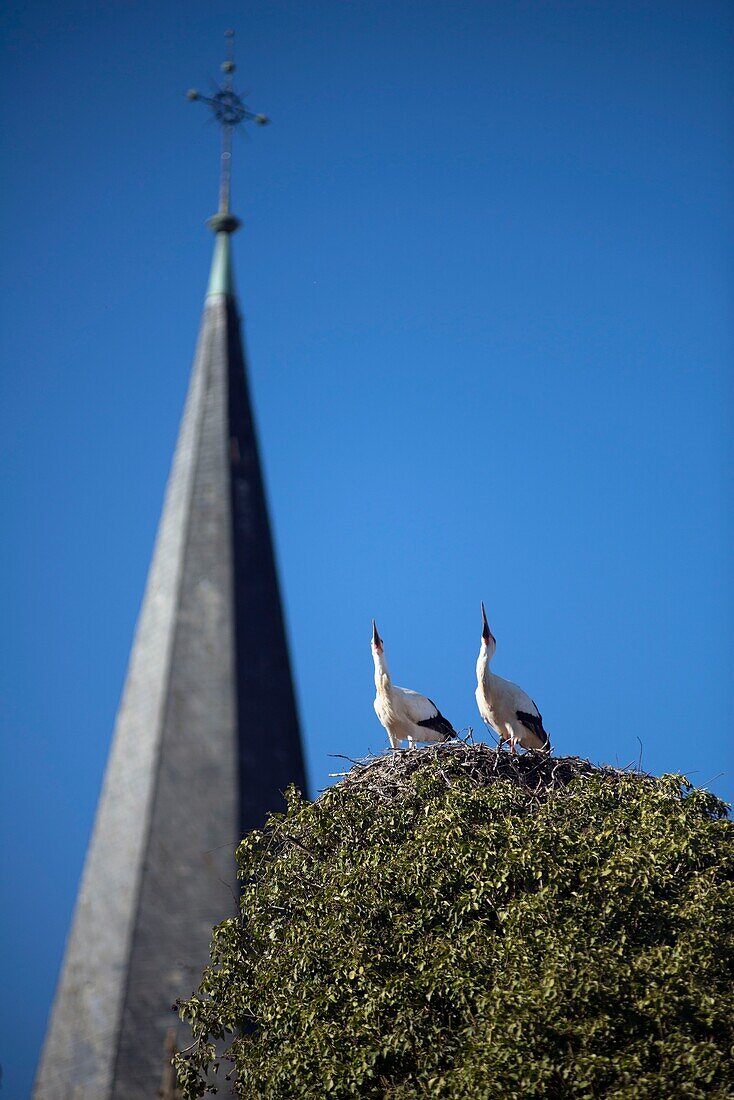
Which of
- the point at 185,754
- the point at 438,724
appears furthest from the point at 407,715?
the point at 185,754

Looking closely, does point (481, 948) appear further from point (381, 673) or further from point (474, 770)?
point (381, 673)

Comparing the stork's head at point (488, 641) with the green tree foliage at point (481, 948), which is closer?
the green tree foliage at point (481, 948)

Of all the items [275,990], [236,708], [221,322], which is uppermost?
[221,322]

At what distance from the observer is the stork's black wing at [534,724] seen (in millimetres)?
19844

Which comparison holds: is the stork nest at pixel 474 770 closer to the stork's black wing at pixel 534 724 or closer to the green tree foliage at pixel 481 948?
the green tree foliage at pixel 481 948

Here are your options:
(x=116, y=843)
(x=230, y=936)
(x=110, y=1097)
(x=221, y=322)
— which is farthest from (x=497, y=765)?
(x=221, y=322)

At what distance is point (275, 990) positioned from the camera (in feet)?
A: 47.7

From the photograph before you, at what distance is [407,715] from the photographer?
20.6 metres

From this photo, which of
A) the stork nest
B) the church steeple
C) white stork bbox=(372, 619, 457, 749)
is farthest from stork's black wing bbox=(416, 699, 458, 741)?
the church steeple

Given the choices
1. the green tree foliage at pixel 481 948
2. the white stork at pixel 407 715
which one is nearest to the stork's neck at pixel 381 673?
the white stork at pixel 407 715

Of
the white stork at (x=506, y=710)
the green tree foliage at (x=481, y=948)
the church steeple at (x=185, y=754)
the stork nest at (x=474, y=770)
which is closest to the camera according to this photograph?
the green tree foliage at (x=481, y=948)

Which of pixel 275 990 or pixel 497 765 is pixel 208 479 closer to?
pixel 497 765

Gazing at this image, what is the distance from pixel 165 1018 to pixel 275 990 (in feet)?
43.4

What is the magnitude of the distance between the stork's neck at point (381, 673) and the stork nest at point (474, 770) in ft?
10.6
